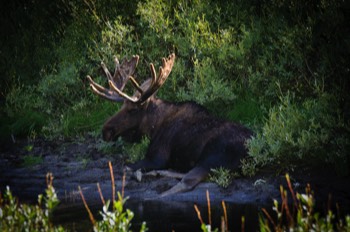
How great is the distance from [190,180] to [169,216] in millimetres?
1485

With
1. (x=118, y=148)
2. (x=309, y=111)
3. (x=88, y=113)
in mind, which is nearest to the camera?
(x=309, y=111)

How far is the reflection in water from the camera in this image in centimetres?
748

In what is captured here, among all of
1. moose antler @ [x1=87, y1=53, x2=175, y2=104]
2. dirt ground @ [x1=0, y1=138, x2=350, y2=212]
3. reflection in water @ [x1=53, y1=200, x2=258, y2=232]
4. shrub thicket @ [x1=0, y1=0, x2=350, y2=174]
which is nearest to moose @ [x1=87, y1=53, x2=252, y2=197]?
moose antler @ [x1=87, y1=53, x2=175, y2=104]

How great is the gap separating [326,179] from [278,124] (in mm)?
1056

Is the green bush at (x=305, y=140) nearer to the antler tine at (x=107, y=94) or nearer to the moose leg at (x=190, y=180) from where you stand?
the moose leg at (x=190, y=180)

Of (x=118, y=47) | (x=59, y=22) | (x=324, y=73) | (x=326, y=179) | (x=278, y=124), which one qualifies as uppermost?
(x=59, y=22)

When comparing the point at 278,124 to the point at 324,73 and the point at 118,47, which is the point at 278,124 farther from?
the point at 118,47

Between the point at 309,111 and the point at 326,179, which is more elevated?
the point at 309,111

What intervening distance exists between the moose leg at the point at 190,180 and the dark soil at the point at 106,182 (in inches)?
3.4

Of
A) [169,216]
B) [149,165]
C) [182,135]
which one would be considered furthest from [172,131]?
[169,216]

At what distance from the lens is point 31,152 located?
12.4 meters

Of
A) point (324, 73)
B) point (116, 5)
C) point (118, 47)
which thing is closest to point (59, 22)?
point (116, 5)

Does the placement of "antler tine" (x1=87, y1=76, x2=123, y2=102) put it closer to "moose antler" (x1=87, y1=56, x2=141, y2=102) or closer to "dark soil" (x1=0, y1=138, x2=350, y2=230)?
"moose antler" (x1=87, y1=56, x2=141, y2=102)

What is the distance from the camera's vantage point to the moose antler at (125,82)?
10617 millimetres
